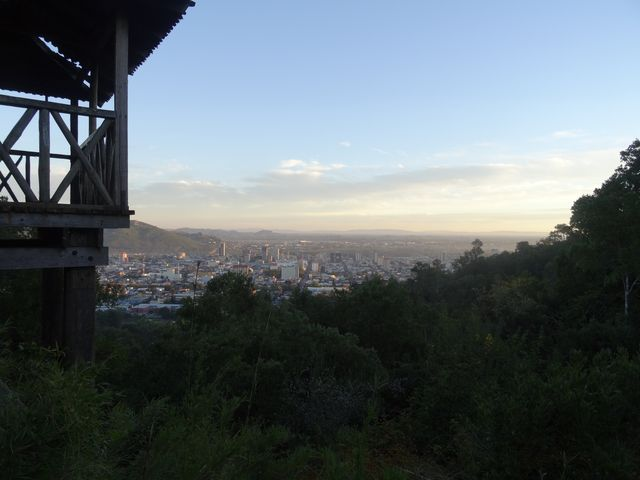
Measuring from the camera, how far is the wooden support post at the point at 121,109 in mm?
4449

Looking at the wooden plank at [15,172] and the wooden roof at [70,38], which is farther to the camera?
the wooden roof at [70,38]

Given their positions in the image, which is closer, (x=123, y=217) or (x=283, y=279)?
(x=123, y=217)

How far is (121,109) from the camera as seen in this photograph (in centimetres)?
448

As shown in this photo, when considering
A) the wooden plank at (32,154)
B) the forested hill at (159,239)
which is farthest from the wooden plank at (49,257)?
the forested hill at (159,239)

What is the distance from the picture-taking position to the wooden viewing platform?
4.04 meters

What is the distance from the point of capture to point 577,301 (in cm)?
2227

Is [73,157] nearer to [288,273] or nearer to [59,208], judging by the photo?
[59,208]

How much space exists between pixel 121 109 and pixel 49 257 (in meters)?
1.54

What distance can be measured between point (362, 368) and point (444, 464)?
3.66 m

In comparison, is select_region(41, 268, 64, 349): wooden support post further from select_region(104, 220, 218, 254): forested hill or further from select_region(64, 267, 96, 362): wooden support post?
select_region(104, 220, 218, 254): forested hill

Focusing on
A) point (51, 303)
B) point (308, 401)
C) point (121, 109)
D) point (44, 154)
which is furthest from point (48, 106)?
point (308, 401)

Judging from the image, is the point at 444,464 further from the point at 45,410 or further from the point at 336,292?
the point at 336,292

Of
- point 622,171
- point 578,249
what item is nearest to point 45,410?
point 578,249

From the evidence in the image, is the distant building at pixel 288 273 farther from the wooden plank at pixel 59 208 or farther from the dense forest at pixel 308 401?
the wooden plank at pixel 59 208
